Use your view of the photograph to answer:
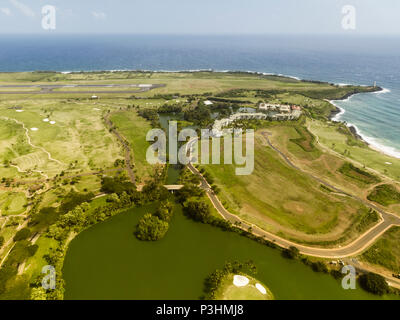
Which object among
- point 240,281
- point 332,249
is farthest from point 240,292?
point 332,249

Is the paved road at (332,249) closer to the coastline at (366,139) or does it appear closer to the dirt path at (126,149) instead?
the dirt path at (126,149)

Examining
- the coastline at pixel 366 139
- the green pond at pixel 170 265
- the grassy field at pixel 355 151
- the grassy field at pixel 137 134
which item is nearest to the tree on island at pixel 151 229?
the green pond at pixel 170 265

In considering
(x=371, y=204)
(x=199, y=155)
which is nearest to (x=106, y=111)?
(x=199, y=155)

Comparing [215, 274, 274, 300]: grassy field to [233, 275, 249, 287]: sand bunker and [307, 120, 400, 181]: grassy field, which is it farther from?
[307, 120, 400, 181]: grassy field

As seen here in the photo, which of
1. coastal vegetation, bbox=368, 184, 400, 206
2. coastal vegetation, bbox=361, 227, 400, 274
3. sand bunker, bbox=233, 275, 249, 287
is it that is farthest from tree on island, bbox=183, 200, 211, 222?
coastal vegetation, bbox=368, 184, 400, 206

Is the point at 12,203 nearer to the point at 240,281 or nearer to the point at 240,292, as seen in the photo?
the point at 240,281
